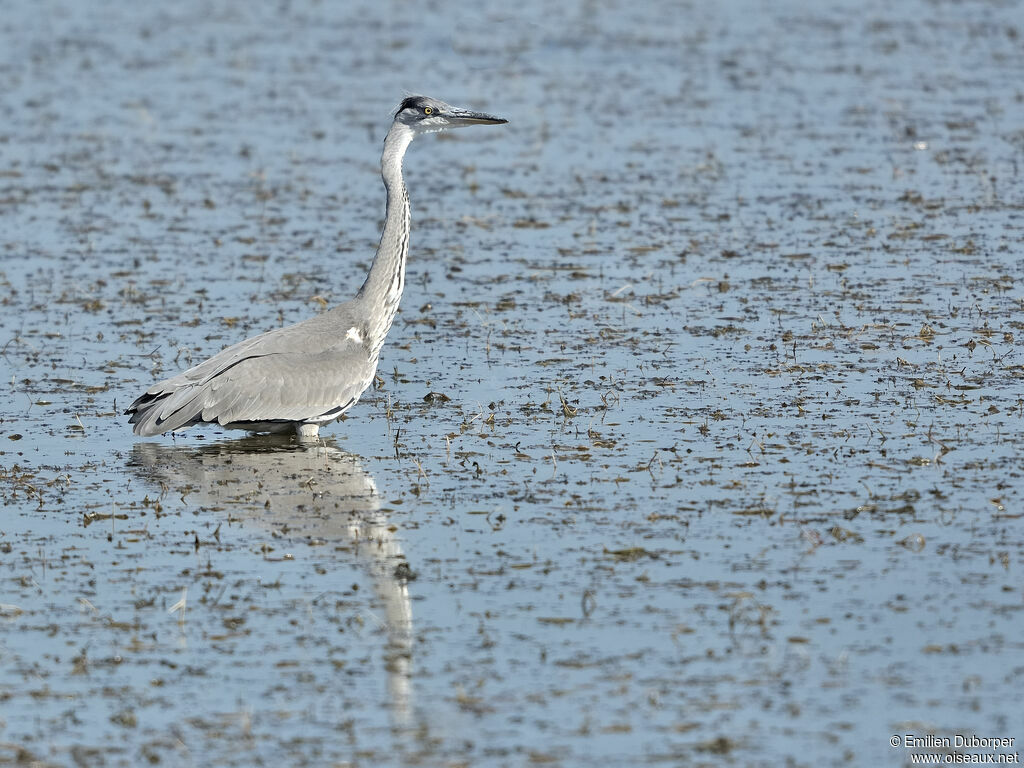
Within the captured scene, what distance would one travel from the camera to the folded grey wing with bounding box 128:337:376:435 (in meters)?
11.2

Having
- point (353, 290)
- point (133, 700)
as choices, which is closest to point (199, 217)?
point (353, 290)

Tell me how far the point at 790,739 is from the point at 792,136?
1621cm

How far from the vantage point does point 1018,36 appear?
29.8m

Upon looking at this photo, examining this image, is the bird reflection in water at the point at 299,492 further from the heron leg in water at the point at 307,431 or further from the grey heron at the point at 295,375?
the grey heron at the point at 295,375

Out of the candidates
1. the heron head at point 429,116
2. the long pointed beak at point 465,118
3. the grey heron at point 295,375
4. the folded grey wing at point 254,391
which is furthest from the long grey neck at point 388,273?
the long pointed beak at point 465,118

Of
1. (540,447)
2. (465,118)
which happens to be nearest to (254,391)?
(540,447)

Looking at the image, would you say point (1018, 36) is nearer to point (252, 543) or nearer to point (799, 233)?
point (799, 233)

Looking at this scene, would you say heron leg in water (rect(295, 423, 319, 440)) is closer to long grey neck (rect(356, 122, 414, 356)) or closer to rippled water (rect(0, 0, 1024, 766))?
rippled water (rect(0, 0, 1024, 766))

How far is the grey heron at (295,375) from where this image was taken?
11.2 meters

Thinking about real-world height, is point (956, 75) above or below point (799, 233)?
above

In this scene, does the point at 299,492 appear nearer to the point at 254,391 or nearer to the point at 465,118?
the point at 254,391

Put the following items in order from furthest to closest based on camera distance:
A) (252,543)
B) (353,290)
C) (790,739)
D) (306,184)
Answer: (306,184) → (353,290) → (252,543) → (790,739)

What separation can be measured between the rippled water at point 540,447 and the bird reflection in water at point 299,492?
0.11ft

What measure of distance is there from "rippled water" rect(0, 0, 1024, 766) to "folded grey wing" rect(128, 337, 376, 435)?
Result: 10.7 inches
